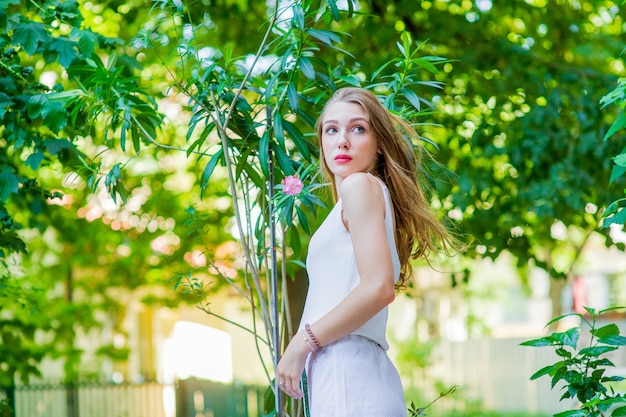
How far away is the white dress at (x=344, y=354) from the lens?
2.11 metres

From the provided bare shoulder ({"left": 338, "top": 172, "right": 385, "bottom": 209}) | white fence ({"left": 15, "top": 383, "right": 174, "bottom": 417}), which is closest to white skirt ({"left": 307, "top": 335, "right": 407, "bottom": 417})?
bare shoulder ({"left": 338, "top": 172, "right": 385, "bottom": 209})

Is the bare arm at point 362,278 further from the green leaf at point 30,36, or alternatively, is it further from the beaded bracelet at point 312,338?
the green leaf at point 30,36

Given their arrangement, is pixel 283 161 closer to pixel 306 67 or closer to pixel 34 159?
pixel 306 67

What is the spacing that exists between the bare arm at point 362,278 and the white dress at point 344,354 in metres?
0.05

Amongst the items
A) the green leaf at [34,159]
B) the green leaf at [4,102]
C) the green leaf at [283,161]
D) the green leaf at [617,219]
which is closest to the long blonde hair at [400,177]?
the green leaf at [283,161]

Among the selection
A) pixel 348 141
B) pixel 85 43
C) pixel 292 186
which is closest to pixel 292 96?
pixel 292 186

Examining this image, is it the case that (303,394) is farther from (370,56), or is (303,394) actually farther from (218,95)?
(370,56)

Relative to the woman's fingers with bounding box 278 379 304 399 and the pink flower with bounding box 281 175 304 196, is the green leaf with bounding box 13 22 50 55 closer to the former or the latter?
the pink flower with bounding box 281 175 304 196

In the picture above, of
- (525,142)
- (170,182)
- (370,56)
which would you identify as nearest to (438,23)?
(370,56)

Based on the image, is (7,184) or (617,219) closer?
(617,219)

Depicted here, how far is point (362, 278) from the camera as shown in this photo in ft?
6.77

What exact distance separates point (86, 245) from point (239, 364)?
12.1 metres

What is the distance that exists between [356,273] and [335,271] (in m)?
0.06

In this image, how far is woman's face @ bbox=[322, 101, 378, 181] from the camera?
7.65 ft
